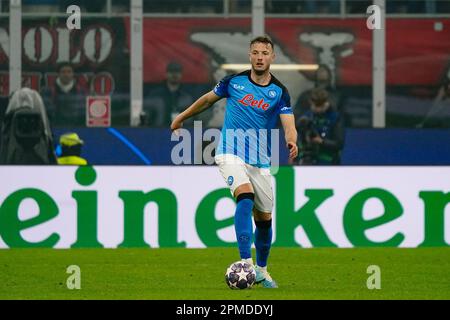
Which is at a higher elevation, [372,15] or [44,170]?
[372,15]

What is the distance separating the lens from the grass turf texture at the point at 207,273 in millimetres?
11031

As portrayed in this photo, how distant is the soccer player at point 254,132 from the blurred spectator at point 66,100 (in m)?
8.33

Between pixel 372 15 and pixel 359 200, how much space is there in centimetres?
381

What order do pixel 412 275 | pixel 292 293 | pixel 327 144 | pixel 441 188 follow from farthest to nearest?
pixel 327 144 → pixel 441 188 → pixel 412 275 → pixel 292 293

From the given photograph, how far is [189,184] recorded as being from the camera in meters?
17.3

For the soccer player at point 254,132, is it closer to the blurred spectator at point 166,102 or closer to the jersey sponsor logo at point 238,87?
the jersey sponsor logo at point 238,87

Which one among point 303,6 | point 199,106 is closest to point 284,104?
point 199,106

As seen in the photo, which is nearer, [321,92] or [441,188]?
[441,188]

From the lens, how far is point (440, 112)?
66.9 ft

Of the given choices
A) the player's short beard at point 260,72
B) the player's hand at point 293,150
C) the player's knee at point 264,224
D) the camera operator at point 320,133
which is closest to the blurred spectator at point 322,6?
the camera operator at point 320,133

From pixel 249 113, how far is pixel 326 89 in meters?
8.84
